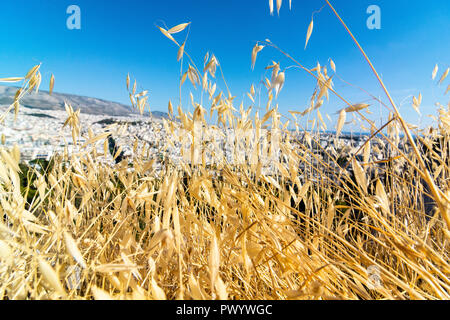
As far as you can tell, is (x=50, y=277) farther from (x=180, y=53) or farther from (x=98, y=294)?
(x=180, y=53)

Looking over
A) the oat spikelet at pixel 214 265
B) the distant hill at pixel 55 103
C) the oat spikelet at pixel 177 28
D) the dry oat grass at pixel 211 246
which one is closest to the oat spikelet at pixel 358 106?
the dry oat grass at pixel 211 246

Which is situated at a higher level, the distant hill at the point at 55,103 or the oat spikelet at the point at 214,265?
the distant hill at the point at 55,103

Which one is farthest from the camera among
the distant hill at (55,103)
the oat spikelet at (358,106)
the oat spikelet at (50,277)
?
the distant hill at (55,103)

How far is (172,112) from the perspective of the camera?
34.3 inches

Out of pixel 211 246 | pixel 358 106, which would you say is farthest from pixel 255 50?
pixel 211 246

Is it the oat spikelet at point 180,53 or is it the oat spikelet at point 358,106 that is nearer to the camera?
the oat spikelet at point 358,106

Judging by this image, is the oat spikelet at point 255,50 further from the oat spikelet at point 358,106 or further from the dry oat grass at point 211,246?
the oat spikelet at point 358,106

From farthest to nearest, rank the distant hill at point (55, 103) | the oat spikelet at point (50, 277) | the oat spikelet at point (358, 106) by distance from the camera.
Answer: the distant hill at point (55, 103) → the oat spikelet at point (358, 106) → the oat spikelet at point (50, 277)

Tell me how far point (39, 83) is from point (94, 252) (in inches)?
21.3

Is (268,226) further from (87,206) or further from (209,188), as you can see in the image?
(87,206)

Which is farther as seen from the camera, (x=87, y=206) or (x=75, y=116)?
(x=87, y=206)

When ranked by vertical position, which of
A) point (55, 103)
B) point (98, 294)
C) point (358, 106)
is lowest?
point (98, 294)
